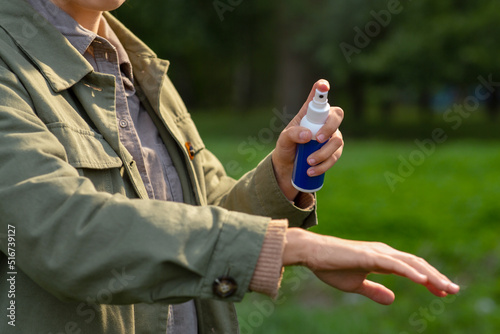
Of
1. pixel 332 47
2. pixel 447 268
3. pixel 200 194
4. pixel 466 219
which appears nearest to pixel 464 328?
pixel 447 268

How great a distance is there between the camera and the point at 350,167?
868 cm

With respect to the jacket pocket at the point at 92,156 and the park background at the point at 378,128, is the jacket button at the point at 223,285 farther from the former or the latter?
the park background at the point at 378,128

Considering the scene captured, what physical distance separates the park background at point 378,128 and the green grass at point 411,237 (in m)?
0.01

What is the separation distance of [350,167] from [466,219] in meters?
2.54

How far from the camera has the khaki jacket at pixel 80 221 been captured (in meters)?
1.43

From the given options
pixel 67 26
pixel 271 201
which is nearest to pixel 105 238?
pixel 67 26

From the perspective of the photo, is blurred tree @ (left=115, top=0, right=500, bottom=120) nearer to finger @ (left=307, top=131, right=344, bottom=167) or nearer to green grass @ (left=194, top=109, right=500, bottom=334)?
green grass @ (left=194, top=109, right=500, bottom=334)

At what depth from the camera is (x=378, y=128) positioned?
64.2 ft

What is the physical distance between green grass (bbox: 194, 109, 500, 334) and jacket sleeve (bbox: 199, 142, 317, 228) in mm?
2203

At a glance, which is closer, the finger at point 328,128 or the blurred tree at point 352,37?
the finger at point 328,128

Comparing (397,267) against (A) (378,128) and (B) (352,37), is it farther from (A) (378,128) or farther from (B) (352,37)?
(A) (378,128)

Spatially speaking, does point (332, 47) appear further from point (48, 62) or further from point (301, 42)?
point (48, 62)

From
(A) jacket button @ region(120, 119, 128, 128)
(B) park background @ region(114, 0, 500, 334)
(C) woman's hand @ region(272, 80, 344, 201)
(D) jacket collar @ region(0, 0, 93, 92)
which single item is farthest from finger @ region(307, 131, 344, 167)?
(B) park background @ region(114, 0, 500, 334)

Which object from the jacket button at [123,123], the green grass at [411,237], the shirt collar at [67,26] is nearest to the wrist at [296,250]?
the jacket button at [123,123]
